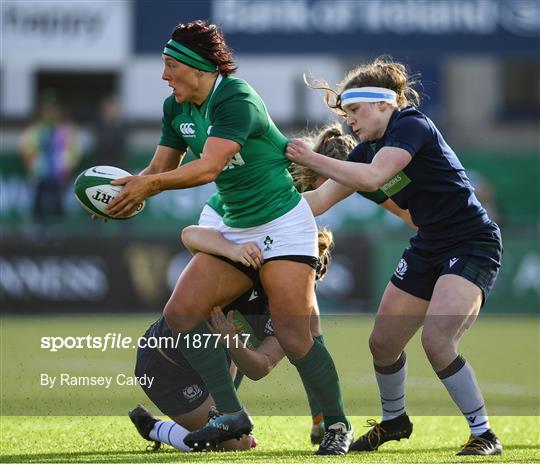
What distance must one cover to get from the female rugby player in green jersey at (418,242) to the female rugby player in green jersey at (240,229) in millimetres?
204

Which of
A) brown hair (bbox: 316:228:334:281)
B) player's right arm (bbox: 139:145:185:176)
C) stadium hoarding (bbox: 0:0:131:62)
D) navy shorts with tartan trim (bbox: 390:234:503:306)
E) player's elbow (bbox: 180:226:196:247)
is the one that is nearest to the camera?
navy shorts with tartan trim (bbox: 390:234:503:306)

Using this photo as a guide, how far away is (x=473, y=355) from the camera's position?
9.49 meters

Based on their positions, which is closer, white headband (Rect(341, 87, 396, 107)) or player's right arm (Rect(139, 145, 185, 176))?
white headband (Rect(341, 87, 396, 107))

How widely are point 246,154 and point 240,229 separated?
354mm

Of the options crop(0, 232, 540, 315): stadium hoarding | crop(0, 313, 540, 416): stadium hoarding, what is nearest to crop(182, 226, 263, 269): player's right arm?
crop(0, 313, 540, 416): stadium hoarding

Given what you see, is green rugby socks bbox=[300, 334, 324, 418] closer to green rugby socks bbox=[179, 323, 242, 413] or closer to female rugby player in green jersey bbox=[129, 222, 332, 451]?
female rugby player in green jersey bbox=[129, 222, 332, 451]

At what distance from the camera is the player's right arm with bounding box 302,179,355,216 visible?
5.99 m

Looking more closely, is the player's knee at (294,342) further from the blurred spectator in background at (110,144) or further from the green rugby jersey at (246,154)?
the blurred spectator in background at (110,144)

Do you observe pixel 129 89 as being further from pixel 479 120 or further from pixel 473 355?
pixel 473 355

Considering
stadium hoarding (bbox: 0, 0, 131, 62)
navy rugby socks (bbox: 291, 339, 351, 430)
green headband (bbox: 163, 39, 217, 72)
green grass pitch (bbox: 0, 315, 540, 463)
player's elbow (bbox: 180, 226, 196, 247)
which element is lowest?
stadium hoarding (bbox: 0, 0, 131, 62)

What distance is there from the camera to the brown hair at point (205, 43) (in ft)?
18.1

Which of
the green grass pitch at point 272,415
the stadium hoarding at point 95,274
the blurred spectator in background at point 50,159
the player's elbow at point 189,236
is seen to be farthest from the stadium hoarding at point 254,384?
the blurred spectator in background at point 50,159

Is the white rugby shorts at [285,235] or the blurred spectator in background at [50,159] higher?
the white rugby shorts at [285,235]

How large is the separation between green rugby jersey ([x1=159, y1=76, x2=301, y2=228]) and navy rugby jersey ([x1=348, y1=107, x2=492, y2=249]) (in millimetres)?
464
